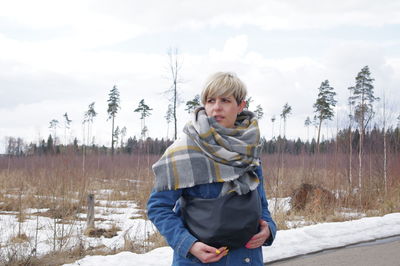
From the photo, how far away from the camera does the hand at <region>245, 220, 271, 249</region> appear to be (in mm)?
1926

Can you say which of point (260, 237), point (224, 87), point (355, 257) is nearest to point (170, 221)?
point (260, 237)

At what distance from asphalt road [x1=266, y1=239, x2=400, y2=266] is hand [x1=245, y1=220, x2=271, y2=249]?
3771mm

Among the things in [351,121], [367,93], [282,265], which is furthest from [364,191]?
[367,93]

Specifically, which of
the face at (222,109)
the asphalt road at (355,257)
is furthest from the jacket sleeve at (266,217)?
the asphalt road at (355,257)

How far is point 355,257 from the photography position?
5.91 metres

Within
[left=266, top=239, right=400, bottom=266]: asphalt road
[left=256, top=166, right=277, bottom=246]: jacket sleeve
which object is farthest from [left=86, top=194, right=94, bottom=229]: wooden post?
[left=256, top=166, right=277, bottom=246]: jacket sleeve

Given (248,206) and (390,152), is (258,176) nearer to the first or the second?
(248,206)

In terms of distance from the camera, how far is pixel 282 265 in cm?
545

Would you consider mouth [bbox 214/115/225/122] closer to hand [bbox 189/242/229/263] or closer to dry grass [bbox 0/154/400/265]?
hand [bbox 189/242/229/263]

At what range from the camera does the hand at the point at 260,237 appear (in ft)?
6.32

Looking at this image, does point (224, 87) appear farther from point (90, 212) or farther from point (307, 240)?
point (90, 212)

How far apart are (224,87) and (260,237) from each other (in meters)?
0.72

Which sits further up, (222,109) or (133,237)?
(222,109)

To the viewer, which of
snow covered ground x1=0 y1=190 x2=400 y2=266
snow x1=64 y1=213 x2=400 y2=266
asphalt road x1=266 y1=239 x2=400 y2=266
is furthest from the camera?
asphalt road x1=266 y1=239 x2=400 y2=266
